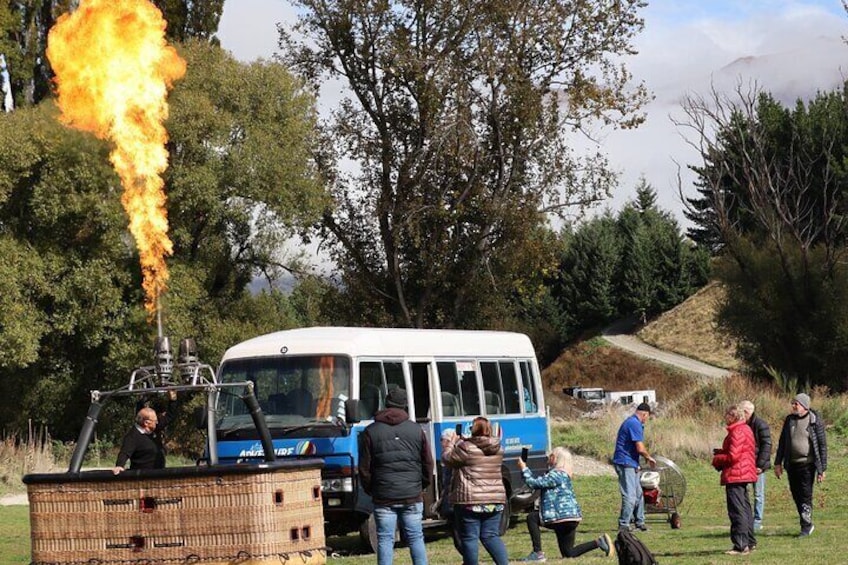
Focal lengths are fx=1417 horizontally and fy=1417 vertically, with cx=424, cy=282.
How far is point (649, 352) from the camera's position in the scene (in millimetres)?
83688

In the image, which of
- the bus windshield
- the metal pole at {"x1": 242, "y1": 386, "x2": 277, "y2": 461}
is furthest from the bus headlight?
the metal pole at {"x1": 242, "y1": 386, "x2": 277, "y2": 461}

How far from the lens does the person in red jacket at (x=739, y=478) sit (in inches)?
648

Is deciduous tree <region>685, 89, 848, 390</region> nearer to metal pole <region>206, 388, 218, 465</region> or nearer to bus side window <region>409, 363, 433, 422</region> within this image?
bus side window <region>409, 363, 433, 422</region>

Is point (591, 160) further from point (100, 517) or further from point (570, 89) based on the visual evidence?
point (100, 517)

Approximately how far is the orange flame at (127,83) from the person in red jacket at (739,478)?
24.1 feet

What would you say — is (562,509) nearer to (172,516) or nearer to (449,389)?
(172,516)

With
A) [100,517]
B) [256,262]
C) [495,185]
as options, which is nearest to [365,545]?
[100,517]

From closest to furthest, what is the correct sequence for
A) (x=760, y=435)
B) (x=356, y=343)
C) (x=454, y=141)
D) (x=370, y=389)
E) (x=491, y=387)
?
(x=760, y=435) < (x=356, y=343) < (x=370, y=389) < (x=491, y=387) < (x=454, y=141)

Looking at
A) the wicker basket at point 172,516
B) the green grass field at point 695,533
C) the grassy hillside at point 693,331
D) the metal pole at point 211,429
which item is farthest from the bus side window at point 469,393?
the grassy hillside at point 693,331

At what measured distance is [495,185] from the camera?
42594mm

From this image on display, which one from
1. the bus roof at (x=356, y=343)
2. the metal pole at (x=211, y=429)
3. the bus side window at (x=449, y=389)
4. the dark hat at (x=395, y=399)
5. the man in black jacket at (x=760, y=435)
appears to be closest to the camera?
the metal pole at (x=211, y=429)

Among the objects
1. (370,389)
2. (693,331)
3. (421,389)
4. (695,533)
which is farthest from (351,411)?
(693,331)

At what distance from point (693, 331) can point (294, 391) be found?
226ft

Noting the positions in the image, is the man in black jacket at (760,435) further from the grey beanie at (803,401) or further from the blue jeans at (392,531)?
the blue jeans at (392,531)
